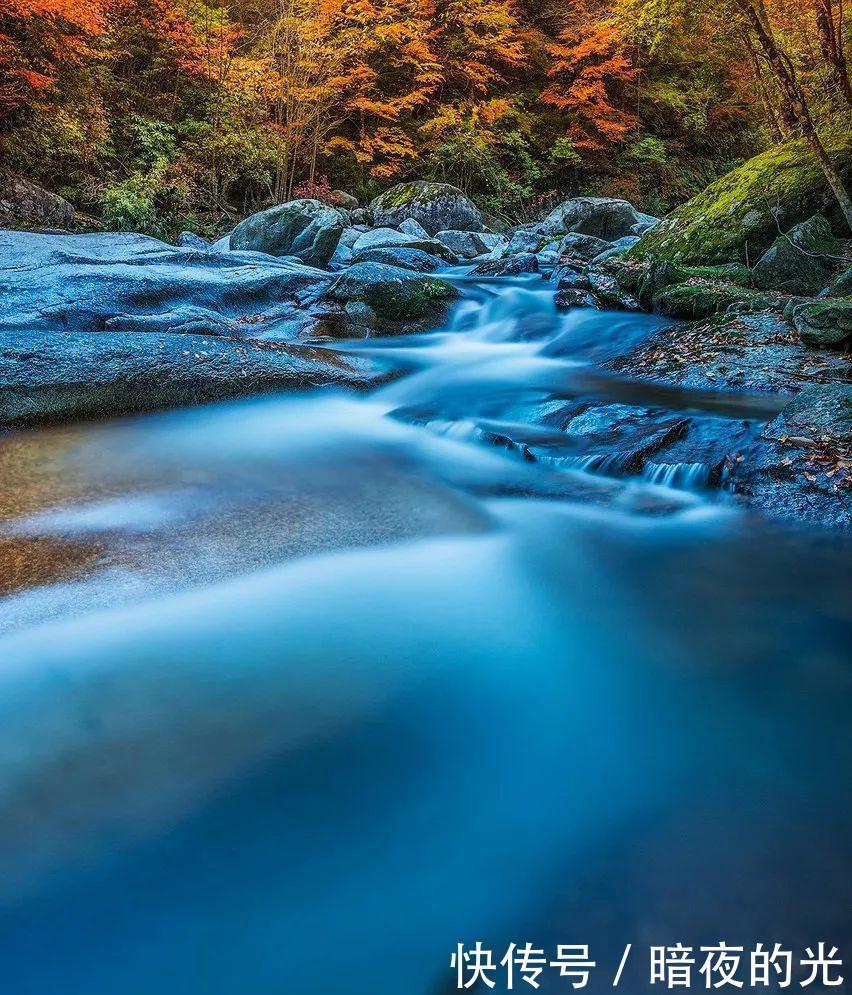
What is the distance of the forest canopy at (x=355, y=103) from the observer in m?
14.3

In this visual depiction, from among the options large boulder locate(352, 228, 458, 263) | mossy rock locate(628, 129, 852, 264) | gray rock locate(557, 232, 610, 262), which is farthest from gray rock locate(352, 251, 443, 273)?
mossy rock locate(628, 129, 852, 264)

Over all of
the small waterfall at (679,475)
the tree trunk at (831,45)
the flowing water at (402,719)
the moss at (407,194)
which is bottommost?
the flowing water at (402,719)

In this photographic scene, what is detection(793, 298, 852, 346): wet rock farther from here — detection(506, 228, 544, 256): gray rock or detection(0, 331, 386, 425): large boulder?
detection(506, 228, 544, 256): gray rock

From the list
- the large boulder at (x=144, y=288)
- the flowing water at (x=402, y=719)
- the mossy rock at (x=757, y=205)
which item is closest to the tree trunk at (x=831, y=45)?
the mossy rock at (x=757, y=205)

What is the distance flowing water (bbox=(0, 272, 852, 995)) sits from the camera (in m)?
1.70

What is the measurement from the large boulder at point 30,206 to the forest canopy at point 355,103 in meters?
0.68

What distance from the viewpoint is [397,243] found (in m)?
13.5

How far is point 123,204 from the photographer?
14391 mm

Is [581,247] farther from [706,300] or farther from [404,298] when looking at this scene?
[706,300]

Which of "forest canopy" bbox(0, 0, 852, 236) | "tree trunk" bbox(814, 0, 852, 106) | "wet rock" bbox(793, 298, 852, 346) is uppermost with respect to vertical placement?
"forest canopy" bbox(0, 0, 852, 236)

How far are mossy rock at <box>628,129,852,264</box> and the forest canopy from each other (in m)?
1.58

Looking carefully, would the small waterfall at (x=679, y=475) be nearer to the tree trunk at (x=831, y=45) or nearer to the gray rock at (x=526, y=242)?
the tree trunk at (x=831, y=45)

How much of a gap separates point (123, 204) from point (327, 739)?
50.4ft

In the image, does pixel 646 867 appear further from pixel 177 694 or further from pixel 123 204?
pixel 123 204
